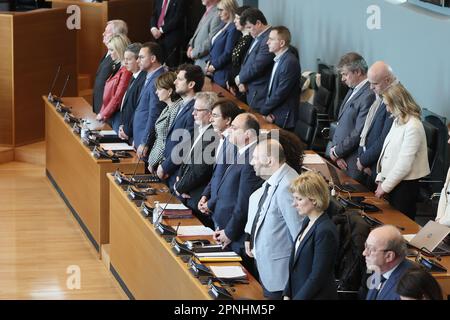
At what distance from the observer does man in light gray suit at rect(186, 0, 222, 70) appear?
1214 centimetres

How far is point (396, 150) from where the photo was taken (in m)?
7.96

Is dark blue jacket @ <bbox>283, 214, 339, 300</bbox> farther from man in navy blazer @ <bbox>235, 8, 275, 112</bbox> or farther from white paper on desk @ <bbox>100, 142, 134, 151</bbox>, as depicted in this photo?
man in navy blazer @ <bbox>235, 8, 275, 112</bbox>

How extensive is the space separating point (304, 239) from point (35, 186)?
6241 millimetres

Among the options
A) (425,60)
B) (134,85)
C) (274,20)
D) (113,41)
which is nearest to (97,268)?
(134,85)

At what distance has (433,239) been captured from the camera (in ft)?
22.3

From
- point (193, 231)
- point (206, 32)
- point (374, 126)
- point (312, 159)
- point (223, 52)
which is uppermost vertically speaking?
point (206, 32)

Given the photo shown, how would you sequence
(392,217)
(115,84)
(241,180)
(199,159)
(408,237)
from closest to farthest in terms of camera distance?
1. (408,237)
2. (241,180)
3. (392,217)
4. (199,159)
5. (115,84)

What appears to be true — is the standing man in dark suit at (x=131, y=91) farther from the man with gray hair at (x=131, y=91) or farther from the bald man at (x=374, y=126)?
the bald man at (x=374, y=126)

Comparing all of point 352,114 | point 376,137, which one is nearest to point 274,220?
point 376,137

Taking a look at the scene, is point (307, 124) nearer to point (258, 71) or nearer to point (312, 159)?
point (258, 71)

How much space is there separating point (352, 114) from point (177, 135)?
4.85ft

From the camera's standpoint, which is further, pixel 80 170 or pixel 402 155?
pixel 80 170

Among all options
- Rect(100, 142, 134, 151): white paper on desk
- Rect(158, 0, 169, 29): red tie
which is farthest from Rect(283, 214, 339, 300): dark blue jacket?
Rect(158, 0, 169, 29): red tie

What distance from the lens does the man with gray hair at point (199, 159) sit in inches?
318
